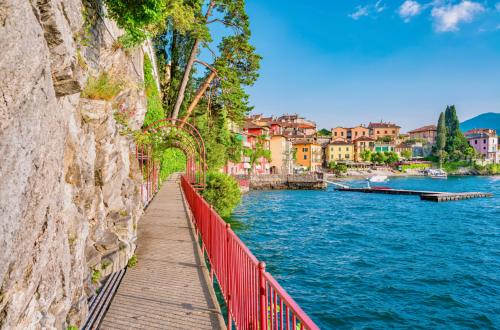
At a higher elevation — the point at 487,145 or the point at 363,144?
the point at 363,144

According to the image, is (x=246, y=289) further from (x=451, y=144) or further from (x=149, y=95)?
(x=451, y=144)

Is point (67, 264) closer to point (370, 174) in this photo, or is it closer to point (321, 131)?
point (370, 174)

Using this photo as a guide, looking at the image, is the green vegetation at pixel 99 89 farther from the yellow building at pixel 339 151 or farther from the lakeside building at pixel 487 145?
the lakeside building at pixel 487 145

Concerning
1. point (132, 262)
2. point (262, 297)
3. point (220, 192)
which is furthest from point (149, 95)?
point (262, 297)

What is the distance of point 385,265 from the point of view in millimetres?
17891

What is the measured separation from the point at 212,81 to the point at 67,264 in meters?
26.0

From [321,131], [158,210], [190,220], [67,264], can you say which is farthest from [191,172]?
[321,131]

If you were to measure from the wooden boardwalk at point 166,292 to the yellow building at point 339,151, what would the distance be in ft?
382

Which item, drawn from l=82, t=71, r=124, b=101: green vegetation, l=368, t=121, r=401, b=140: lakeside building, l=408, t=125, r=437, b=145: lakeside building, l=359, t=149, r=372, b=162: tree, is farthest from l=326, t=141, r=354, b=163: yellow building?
l=82, t=71, r=124, b=101: green vegetation

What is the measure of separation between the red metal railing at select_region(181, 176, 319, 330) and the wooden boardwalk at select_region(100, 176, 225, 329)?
0.41 metres

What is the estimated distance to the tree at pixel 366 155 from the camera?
122m

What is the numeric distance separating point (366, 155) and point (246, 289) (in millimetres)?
125384

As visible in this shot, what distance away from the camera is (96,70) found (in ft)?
25.8

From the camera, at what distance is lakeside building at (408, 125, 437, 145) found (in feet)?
475
